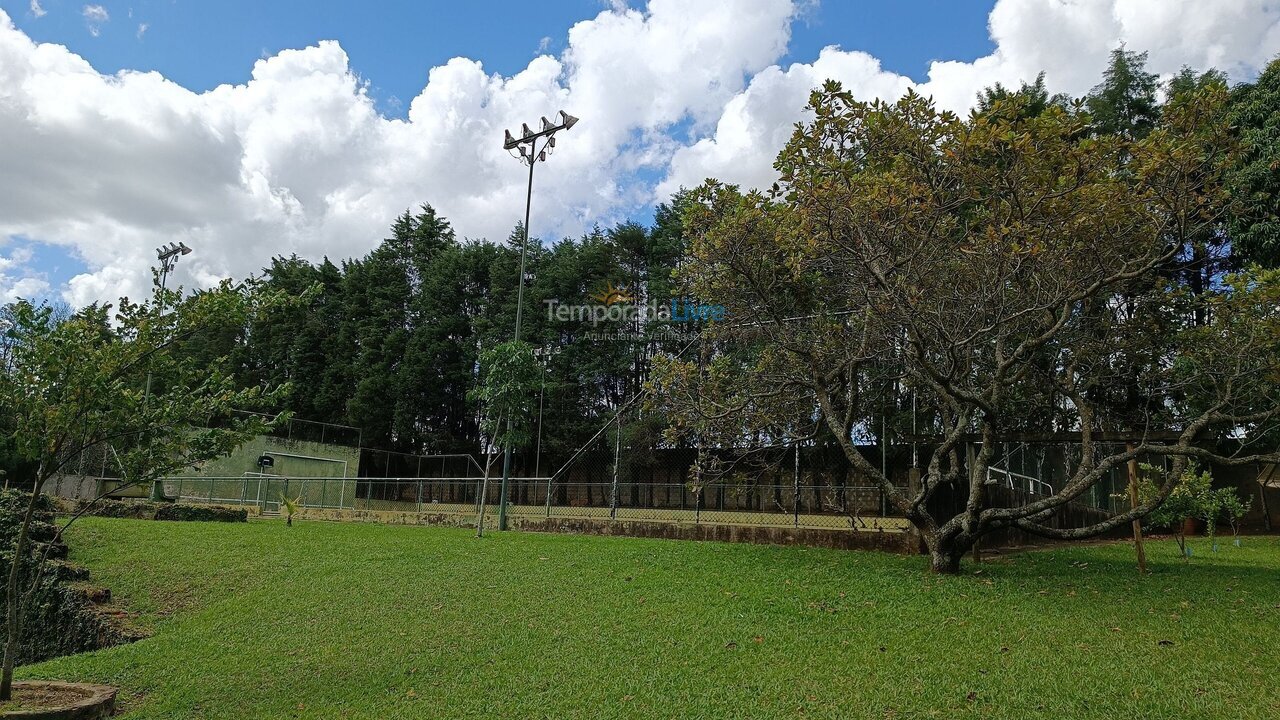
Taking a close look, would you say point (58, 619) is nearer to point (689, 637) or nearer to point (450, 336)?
point (689, 637)

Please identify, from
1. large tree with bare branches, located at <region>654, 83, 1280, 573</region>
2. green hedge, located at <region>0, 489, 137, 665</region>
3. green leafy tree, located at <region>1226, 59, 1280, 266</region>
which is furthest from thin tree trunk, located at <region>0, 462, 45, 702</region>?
green leafy tree, located at <region>1226, 59, 1280, 266</region>

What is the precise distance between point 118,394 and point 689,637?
481cm

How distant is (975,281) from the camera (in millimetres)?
9586

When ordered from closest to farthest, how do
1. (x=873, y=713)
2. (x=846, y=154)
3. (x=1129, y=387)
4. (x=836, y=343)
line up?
(x=873, y=713) < (x=846, y=154) < (x=836, y=343) < (x=1129, y=387)

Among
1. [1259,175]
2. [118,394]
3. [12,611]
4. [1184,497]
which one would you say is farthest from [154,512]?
[1259,175]

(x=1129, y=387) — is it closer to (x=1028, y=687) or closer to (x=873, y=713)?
(x=1028, y=687)

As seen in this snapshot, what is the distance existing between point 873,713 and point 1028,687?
116cm

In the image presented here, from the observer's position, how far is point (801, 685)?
5.34 metres

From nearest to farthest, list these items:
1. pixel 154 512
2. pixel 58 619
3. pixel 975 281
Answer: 1. pixel 58 619
2. pixel 975 281
3. pixel 154 512

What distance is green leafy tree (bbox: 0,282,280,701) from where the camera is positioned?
527cm

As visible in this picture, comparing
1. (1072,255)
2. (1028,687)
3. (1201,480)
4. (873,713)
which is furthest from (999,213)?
(873,713)

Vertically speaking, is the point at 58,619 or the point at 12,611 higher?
the point at 12,611

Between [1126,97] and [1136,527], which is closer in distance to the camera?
[1136,527]

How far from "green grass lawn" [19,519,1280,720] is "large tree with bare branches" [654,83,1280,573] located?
66.7 inches
